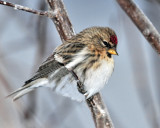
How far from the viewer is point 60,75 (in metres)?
2.22

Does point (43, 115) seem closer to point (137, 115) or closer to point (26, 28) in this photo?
point (26, 28)

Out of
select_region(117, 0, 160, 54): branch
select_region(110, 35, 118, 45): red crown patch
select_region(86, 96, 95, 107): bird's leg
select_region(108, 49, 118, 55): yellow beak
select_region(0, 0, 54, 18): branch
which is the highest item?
select_region(0, 0, 54, 18): branch

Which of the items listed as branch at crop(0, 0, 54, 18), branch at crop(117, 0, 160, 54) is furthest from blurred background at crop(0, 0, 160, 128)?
branch at crop(117, 0, 160, 54)

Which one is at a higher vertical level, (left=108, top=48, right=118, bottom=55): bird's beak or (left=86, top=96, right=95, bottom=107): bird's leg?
(left=108, top=48, right=118, bottom=55): bird's beak

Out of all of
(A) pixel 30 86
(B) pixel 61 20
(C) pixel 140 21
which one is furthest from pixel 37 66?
(C) pixel 140 21

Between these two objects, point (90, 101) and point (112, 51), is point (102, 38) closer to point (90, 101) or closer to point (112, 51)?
point (112, 51)

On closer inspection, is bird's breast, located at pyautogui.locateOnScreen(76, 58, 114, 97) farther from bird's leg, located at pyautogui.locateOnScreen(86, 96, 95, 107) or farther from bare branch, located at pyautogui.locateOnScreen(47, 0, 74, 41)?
bare branch, located at pyautogui.locateOnScreen(47, 0, 74, 41)

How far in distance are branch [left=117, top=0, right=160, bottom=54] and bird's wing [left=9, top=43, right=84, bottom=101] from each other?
112 centimetres

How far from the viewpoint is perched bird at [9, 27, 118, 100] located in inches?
85.7

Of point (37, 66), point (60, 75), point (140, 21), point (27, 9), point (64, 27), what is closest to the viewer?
point (140, 21)

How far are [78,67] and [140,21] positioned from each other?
1.23 metres

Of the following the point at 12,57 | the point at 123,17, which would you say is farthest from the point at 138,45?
the point at 12,57

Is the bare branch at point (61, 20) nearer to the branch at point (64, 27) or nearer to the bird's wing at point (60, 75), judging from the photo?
the branch at point (64, 27)

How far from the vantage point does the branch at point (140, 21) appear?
99cm
